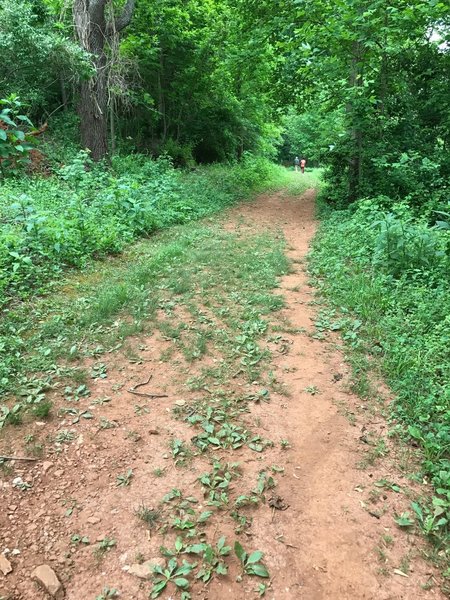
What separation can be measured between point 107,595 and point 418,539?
5.60 ft

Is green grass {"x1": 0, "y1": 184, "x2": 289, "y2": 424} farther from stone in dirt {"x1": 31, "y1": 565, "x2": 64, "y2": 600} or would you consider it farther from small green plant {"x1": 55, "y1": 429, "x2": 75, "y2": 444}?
stone in dirt {"x1": 31, "y1": 565, "x2": 64, "y2": 600}

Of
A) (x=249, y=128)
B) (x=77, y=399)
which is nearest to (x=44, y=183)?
(x=77, y=399)

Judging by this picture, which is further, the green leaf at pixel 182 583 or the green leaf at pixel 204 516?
the green leaf at pixel 204 516

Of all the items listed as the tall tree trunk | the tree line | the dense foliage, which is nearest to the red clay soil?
the dense foliage

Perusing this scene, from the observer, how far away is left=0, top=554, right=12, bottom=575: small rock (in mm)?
2141

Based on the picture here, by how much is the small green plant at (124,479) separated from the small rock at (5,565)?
27.2 inches

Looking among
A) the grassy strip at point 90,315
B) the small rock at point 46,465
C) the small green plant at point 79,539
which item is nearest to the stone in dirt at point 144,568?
the small green plant at point 79,539

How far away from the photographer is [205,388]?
3.59m

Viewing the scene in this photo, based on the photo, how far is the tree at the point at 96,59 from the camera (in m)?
9.05

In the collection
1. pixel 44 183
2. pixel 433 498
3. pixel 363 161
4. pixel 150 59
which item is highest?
pixel 150 59

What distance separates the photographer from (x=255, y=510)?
2.52 metres

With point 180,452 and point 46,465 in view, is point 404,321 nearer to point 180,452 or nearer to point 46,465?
point 180,452

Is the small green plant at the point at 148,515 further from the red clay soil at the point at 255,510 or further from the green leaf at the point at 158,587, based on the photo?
the green leaf at the point at 158,587

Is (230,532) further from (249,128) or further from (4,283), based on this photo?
(249,128)
